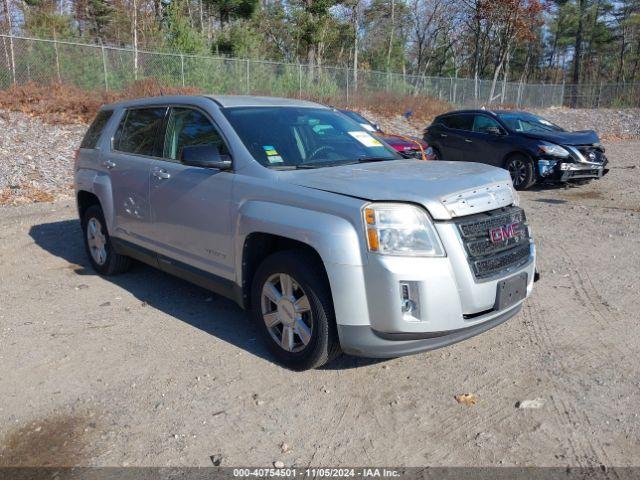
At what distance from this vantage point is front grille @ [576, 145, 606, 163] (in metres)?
10.9

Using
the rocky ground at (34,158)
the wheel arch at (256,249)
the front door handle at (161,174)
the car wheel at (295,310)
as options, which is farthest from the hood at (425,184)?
the rocky ground at (34,158)

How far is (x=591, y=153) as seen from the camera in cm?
1102

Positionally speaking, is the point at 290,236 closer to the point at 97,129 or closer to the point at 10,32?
the point at 97,129

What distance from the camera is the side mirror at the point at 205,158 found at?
4.11 m

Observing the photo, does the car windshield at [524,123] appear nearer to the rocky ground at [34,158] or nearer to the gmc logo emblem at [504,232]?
the gmc logo emblem at [504,232]

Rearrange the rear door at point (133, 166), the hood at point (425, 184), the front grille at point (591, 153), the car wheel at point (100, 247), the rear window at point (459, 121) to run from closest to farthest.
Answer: the hood at point (425, 184)
the rear door at point (133, 166)
the car wheel at point (100, 247)
the front grille at point (591, 153)
the rear window at point (459, 121)

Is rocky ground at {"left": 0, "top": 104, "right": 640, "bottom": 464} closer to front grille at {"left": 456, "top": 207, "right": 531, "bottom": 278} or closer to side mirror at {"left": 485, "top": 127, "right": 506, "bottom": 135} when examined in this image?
front grille at {"left": 456, "top": 207, "right": 531, "bottom": 278}

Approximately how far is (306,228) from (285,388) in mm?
1053

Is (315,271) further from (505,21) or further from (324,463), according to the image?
(505,21)

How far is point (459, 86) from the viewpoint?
3441 centimetres

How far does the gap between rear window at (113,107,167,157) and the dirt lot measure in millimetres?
1388

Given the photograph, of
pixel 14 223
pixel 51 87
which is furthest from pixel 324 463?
pixel 51 87

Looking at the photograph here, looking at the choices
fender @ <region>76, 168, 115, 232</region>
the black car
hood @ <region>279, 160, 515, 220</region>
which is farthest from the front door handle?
the black car

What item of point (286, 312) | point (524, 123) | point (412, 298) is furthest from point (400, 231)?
point (524, 123)
